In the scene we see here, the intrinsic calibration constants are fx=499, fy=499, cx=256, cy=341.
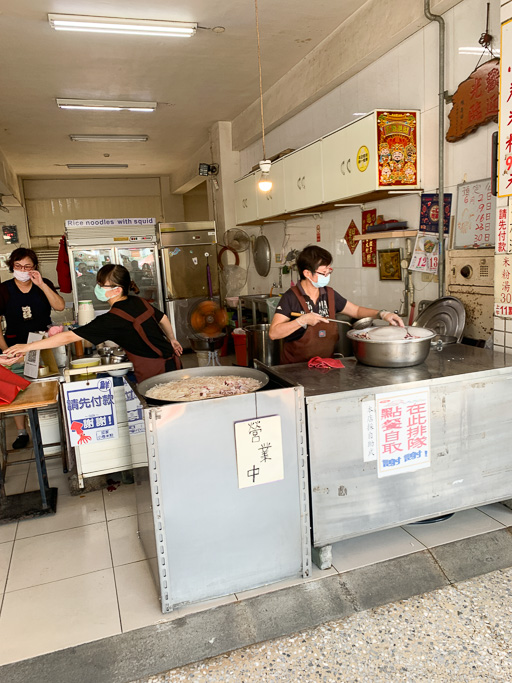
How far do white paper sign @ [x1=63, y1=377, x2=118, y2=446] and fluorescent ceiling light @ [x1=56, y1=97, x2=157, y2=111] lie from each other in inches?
172

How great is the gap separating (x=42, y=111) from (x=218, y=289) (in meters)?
3.57

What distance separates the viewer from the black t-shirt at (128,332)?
A: 3082mm

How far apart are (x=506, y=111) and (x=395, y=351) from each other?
1415mm

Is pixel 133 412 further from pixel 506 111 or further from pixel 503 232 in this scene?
pixel 506 111

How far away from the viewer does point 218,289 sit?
8383 mm

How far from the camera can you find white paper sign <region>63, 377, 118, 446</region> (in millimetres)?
3363

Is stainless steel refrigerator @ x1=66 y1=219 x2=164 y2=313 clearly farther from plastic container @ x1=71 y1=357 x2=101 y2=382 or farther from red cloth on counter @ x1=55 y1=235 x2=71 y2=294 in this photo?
plastic container @ x1=71 y1=357 x2=101 y2=382

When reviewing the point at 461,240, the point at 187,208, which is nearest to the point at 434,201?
the point at 461,240

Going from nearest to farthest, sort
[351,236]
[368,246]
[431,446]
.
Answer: [431,446] → [368,246] → [351,236]

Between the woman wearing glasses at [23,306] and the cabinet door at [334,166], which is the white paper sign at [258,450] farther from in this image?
the woman wearing glasses at [23,306]

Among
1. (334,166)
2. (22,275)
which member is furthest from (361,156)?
(22,275)

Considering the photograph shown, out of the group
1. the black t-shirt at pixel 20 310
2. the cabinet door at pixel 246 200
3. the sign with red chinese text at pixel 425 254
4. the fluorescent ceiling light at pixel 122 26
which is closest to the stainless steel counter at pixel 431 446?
the sign with red chinese text at pixel 425 254

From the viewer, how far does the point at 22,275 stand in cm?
408

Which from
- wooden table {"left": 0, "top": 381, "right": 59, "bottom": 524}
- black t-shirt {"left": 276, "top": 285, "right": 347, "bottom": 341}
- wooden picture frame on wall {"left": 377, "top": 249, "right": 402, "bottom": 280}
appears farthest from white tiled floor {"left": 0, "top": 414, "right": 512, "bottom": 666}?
wooden picture frame on wall {"left": 377, "top": 249, "right": 402, "bottom": 280}
